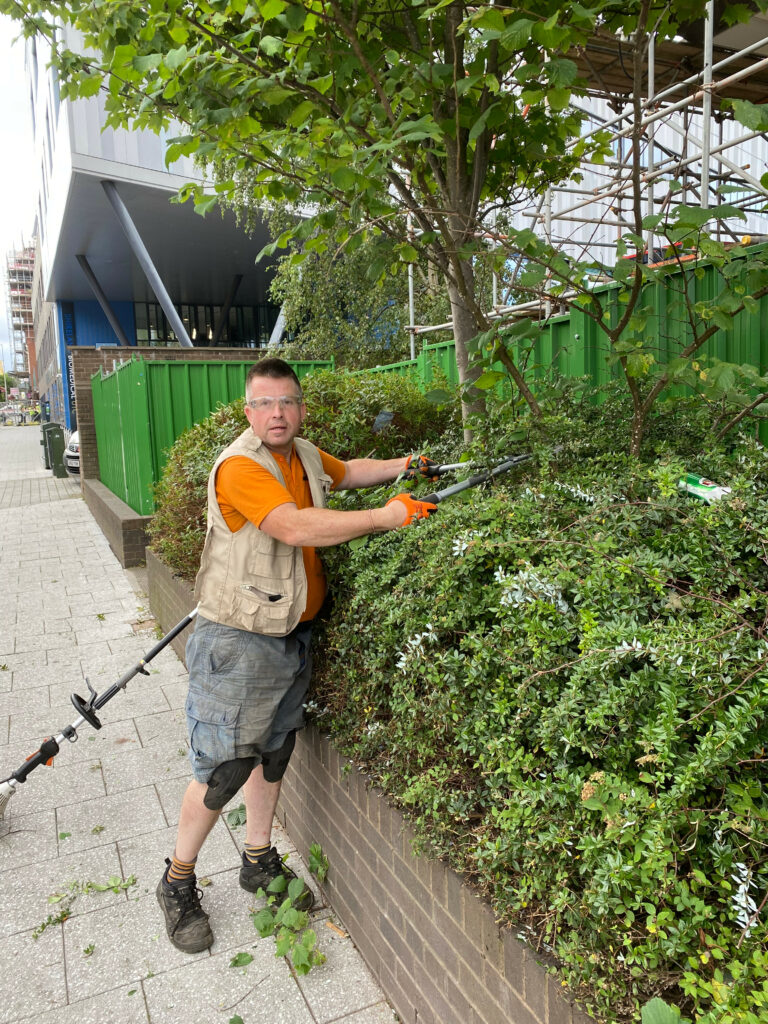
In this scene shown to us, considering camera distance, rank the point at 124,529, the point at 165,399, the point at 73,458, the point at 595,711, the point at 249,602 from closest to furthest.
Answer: the point at 595,711 → the point at 249,602 → the point at 165,399 → the point at 124,529 → the point at 73,458

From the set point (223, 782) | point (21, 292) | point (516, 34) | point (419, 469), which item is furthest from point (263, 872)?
point (21, 292)

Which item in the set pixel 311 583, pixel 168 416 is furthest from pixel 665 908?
pixel 168 416

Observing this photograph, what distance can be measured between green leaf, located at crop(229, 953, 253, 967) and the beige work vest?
3.87ft

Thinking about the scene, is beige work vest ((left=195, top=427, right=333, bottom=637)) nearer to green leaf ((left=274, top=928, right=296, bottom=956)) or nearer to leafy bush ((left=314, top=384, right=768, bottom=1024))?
leafy bush ((left=314, top=384, right=768, bottom=1024))

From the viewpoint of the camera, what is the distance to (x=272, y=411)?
2.83 meters

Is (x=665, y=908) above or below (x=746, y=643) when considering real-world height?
below

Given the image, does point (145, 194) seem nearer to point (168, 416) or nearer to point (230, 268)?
point (230, 268)

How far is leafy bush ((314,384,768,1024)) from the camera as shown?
1.41 meters

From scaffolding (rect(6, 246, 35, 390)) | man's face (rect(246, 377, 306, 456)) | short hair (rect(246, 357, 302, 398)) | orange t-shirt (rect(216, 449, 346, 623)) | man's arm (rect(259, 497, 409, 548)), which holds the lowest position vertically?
man's arm (rect(259, 497, 409, 548))

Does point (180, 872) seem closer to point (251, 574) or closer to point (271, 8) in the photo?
point (251, 574)

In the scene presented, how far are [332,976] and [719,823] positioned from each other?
5.86 feet

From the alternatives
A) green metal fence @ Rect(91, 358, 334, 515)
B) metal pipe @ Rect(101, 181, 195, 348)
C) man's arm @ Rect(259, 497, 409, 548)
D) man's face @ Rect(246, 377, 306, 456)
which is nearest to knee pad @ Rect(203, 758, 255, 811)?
man's arm @ Rect(259, 497, 409, 548)

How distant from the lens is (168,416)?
334 inches

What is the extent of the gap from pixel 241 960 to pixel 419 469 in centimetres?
200
